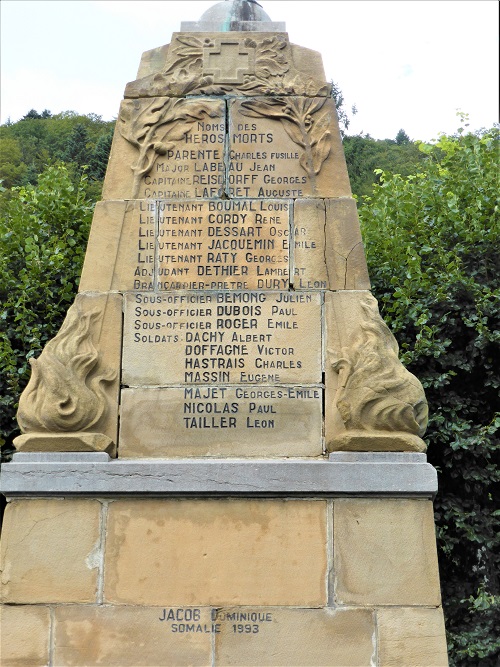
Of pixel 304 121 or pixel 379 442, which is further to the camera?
pixel 304 121

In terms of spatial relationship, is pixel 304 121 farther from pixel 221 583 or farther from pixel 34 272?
pixel 34 272

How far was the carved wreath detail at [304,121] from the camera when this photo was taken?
7.79 metres

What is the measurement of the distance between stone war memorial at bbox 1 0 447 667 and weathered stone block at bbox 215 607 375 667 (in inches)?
0.5

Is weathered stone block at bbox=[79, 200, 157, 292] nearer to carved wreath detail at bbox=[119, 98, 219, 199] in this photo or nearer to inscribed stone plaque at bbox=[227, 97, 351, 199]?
carved wreath detail at bbox=[119, 98, 219, 199]

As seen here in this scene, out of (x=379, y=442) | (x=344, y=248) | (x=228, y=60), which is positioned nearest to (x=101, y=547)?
(x=379, y=442)

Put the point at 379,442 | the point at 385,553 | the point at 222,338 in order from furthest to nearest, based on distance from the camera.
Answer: the point at 222,338 → the point at 379,442 → the point at 385,553

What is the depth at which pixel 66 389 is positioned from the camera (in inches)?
276

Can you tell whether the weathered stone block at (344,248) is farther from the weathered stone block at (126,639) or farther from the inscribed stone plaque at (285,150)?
the weathered stone block at (126,639)

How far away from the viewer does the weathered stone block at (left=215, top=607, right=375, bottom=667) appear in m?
6.46

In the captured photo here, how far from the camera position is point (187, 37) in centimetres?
810

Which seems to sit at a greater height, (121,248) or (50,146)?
(50,146)

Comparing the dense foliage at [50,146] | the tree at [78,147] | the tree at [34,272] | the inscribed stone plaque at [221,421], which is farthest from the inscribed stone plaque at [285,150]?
the tree at [78,147]

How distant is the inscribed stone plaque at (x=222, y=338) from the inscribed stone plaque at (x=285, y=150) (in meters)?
0.93

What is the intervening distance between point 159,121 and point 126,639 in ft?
13.4
